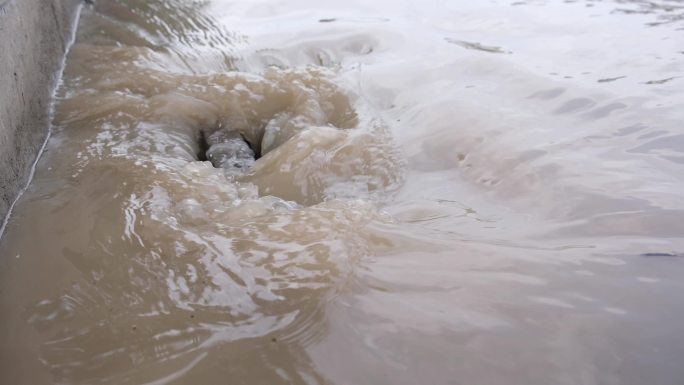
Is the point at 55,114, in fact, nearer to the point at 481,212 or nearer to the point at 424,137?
the point at 424,137

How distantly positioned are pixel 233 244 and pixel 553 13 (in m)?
3.30

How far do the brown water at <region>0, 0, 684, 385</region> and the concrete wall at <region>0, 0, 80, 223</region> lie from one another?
2.7 inches

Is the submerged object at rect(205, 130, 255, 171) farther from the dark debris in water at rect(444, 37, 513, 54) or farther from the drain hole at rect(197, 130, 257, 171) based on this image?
the dark debris in water at rect(444, 37, 513, 54)

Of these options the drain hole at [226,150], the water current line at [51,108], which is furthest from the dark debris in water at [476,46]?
the water current line at [51,108]

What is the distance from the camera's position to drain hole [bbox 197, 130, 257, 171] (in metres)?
2.30

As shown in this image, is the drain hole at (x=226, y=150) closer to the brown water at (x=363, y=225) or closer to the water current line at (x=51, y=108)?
the brown water at (x=363, y=225)

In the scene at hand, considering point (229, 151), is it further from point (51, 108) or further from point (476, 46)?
point (476, 46)

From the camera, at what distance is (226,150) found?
2.38 m

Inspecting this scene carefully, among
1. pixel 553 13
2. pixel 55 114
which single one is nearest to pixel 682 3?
pixel 553 13

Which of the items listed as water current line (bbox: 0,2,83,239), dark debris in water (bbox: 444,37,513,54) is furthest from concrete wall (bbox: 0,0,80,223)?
dark debris in water (bbox: 444,37,513,54)

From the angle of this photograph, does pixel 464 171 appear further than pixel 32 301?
Yes

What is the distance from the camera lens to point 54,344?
124 centimetres

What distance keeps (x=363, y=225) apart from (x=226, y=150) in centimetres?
101

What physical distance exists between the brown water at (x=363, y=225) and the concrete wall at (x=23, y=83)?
0.23 feet
